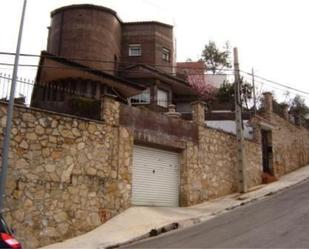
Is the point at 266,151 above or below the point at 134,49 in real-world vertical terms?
below

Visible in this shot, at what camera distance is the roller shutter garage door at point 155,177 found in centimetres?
1653

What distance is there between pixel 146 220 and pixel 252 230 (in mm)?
3679

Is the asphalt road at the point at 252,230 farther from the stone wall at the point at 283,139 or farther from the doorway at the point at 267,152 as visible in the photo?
the stone wall at the point at 283,139

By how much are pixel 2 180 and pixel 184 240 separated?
17.0ft

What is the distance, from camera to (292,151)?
28266mm

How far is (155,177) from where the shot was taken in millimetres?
17453

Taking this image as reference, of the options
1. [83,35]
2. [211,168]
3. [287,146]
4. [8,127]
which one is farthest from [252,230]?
[83,35]

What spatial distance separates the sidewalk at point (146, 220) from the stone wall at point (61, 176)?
0.48m

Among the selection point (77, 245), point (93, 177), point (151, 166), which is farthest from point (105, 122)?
point (77, 245)

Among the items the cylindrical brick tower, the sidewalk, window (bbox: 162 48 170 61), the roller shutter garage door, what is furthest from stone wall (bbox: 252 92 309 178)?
the cylindrical brick tower

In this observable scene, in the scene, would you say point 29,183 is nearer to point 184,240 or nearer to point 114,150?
point 114,150

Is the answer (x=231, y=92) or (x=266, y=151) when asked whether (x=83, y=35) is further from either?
(x=266, y=151)

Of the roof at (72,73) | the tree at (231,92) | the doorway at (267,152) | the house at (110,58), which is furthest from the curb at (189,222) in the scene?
the tree at (231,92)

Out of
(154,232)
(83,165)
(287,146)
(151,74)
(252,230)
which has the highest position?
(151,74)
